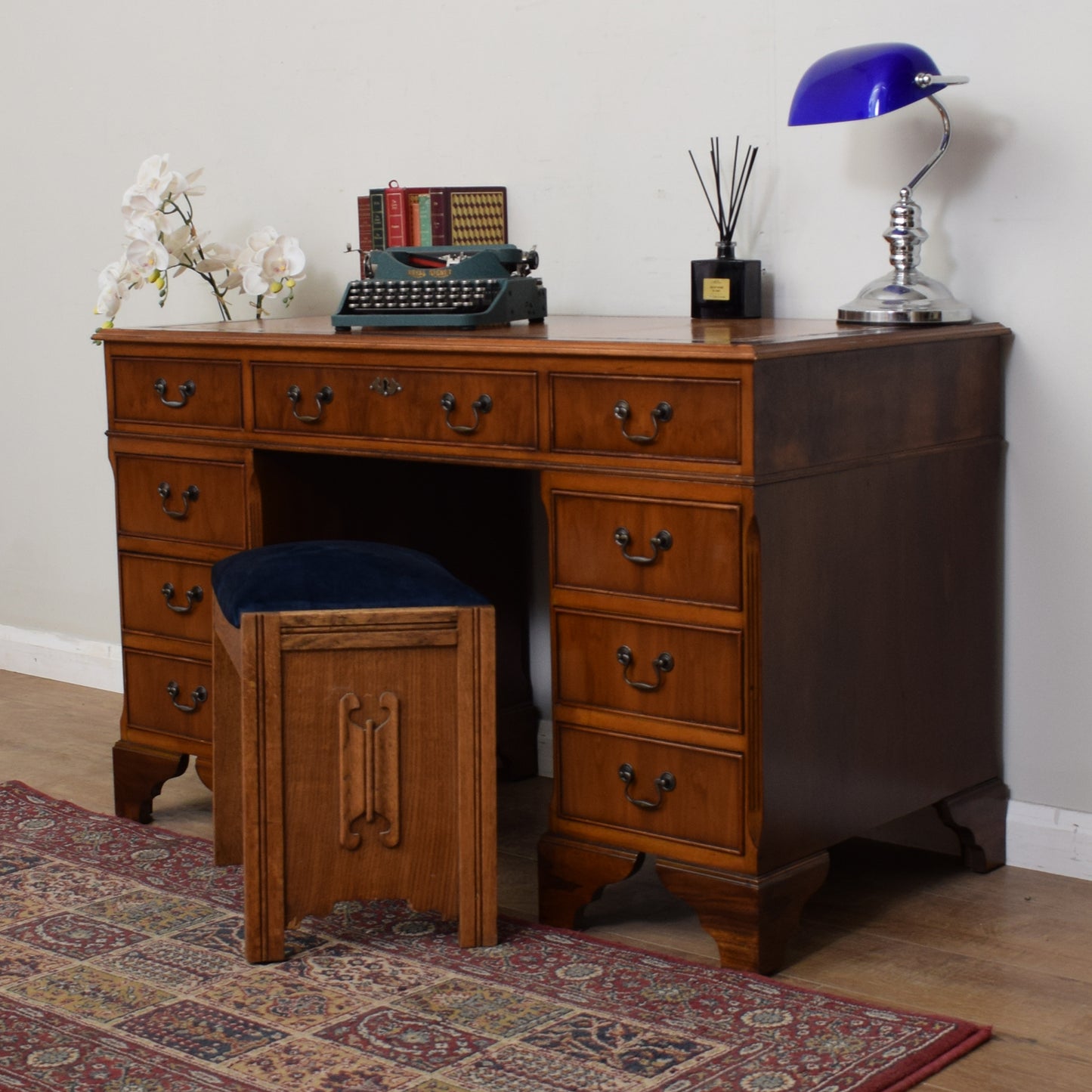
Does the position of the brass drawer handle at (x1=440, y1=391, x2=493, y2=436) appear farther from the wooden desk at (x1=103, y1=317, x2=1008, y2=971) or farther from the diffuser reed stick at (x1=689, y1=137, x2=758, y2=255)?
the diffuser reed stick at (x1=689, y1=137, x2=758, y2=255)

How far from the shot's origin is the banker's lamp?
229 cm

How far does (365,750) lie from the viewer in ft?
7.18

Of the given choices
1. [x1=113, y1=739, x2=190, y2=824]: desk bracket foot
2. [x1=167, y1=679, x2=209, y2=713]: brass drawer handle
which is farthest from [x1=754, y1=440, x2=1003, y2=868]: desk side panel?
[x1=113, y1=739, x2=190, y2=824]: desk bracket foot

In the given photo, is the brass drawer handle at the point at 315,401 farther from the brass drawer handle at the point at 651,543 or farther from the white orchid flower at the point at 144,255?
the white orchid flower at the point at 144,255

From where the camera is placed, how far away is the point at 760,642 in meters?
2.06

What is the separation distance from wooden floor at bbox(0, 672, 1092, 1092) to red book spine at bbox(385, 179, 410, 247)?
3.63 ft

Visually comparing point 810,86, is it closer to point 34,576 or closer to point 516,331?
point 516,331

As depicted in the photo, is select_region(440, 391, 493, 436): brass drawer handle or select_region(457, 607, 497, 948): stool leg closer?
select_region(457, 607, 497, 948): stool leg

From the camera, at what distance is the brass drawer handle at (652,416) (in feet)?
6.86

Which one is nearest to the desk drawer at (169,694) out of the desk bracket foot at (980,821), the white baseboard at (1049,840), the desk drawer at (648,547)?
the desk drawer at (648,547)

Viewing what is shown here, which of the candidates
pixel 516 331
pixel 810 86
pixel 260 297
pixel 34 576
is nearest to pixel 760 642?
pixel 516 331

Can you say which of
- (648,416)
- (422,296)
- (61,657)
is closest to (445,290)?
(422,296)

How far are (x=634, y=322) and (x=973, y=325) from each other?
22.0 inches

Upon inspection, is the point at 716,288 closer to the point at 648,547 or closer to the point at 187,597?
the point at 648,547
